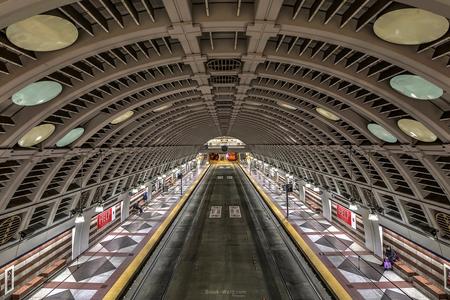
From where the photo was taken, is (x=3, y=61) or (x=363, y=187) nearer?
(x=3, y=61)

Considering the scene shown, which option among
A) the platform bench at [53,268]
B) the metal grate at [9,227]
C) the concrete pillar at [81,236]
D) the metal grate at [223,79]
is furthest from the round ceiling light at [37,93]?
the concrete pillar at [81,236]

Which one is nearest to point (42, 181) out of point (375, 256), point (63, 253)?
point (63, 253)

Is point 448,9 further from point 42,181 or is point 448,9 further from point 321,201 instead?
point 321,201

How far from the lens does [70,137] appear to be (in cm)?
1272

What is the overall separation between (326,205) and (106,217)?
69.8 feet

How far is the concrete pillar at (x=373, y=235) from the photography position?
17609mm

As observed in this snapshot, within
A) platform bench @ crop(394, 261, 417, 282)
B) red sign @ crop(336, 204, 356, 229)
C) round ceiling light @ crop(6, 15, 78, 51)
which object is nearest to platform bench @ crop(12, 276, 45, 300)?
round ceiling light @ crop(6, 15, 78, 51)

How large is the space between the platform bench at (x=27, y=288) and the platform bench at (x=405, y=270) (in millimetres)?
20404

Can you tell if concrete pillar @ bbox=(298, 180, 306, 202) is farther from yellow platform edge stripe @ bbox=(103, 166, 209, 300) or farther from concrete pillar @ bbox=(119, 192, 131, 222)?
concrete pillar @ bbox=(119, 192, 131, 222)

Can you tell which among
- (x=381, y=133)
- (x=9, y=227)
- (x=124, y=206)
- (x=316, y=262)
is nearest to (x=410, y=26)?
(x=381, y=133)

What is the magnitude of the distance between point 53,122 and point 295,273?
50.3 ft

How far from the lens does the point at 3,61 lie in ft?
21.8

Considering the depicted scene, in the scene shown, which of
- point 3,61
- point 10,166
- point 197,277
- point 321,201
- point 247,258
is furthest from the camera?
point 321,201

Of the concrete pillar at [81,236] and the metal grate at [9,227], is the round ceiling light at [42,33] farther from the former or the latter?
the concrete pillar at [81,236]
